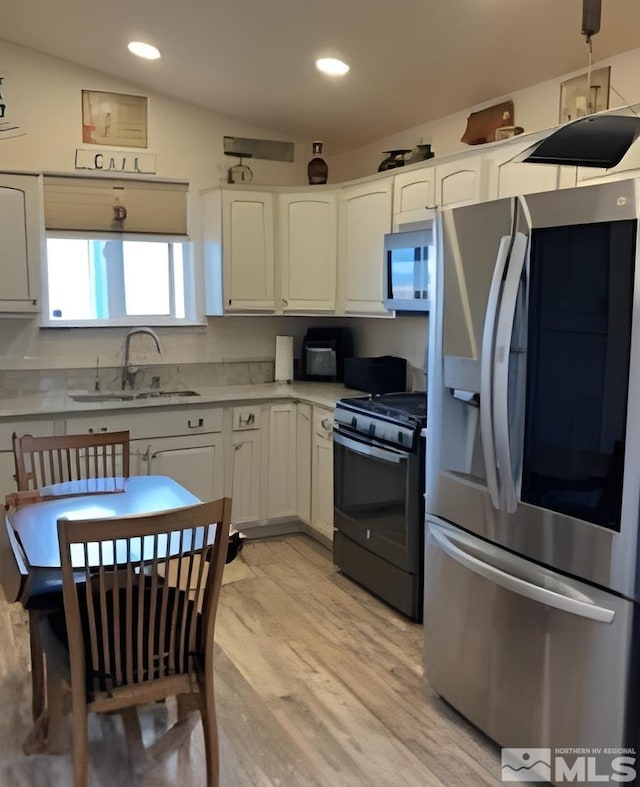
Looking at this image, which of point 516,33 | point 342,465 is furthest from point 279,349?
point 516,33

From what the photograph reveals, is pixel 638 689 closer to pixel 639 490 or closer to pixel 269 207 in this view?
pixel 639 490

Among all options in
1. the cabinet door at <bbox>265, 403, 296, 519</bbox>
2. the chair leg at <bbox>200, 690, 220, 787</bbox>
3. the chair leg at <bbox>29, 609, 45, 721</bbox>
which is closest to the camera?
the chair leg at <bbox>200, 690, 220, 787</bbox>

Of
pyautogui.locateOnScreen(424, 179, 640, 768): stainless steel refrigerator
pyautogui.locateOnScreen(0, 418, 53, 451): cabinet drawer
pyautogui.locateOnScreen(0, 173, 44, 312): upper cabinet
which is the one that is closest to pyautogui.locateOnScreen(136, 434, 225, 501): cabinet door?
pyautogui.locateOnScreen(0, 418, 53, 451): cabinet drawer

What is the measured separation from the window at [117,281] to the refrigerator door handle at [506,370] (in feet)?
9.37

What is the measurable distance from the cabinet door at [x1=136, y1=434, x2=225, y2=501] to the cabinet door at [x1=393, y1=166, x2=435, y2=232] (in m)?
1.63

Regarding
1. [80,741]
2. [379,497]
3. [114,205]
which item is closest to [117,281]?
[114,205]

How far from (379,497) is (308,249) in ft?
5.83

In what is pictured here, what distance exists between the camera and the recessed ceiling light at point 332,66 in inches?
139

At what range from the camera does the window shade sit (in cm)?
418

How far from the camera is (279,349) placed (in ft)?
15.7

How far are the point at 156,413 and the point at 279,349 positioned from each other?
1.11 metres

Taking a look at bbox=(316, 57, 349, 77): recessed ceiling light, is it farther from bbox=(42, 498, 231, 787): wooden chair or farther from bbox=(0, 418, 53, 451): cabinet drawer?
bbox=(42, 498, 231, 787): wooden chair

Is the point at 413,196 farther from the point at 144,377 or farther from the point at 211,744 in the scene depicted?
the point at 211,744

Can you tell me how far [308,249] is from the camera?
175 inches
